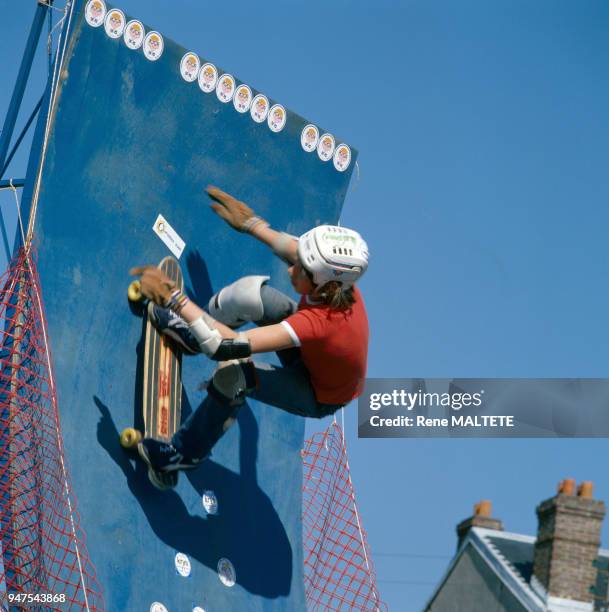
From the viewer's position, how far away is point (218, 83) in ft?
26.2

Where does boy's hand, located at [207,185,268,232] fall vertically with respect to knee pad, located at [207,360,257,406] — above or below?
above

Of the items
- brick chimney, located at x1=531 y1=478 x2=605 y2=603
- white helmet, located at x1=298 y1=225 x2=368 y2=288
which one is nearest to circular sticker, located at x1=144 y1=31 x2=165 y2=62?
white helmet, located at x1=298 y1=225 x2=368 y2=288

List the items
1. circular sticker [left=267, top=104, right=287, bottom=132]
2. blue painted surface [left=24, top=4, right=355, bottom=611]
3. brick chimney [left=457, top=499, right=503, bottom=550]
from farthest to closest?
brick chimney [left=457, top=499, right=503, bottom=550], circular sticker [left=267, top=104, right=287, bottom=132], blue painted surface [left=24, top=4, right=355, bottom=611]

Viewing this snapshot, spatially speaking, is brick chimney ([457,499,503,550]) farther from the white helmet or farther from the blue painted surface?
the white helmet

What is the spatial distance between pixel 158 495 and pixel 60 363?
0.93 metres

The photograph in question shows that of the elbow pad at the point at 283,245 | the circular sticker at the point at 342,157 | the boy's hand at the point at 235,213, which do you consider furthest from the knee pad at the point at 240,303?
the circular sticker at the point at 342,157

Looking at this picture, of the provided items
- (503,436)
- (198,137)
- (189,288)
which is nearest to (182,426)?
(189,288)

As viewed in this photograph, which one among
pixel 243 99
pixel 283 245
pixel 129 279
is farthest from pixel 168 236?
pixel 243 99

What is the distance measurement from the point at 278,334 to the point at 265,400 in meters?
0.59

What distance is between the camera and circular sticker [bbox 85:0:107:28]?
23.0 feet

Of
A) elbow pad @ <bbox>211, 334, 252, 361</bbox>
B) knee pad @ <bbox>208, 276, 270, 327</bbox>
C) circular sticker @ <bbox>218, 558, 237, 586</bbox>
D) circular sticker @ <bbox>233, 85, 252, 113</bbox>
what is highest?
circular sticker @ <bbox>233, 85, 252, 113</bbox>

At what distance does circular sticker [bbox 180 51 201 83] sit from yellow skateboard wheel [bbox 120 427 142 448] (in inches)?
76.6

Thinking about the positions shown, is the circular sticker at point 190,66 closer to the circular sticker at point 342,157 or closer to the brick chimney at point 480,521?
the circular sticker at point 342,157

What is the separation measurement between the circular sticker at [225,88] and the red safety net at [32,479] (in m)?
1.78
